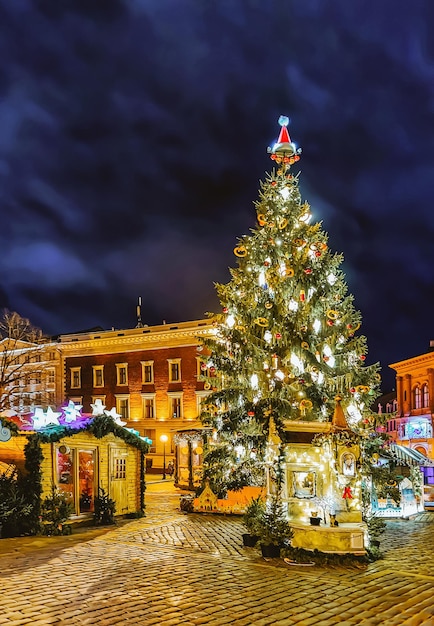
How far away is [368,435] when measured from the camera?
15.4m

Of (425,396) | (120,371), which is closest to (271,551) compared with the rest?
(120,371)

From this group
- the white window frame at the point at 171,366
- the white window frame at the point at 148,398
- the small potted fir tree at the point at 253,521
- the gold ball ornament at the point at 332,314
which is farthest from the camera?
the white window frame at the point at 148,398

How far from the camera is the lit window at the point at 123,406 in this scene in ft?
154

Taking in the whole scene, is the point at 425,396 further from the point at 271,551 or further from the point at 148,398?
the point at 271,551

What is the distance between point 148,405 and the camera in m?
46.3

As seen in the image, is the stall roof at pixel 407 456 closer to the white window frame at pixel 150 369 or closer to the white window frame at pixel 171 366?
the white window frame at pixel 171 366

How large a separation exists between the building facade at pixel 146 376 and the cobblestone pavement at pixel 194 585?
28.9 metres

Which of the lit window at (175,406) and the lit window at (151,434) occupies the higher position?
the lit window at (175,406)

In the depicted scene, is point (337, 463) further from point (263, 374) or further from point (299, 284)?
point (299, 284)

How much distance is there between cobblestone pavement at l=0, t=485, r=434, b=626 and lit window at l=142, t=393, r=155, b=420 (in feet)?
101

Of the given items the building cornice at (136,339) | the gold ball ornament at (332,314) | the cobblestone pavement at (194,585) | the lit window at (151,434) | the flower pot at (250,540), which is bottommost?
the lit window at (151,434)

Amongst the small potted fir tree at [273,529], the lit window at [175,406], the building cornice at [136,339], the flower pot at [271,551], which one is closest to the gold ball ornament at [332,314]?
the small potted fir tree at [273,529]

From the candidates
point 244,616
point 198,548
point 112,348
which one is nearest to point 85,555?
point 198,548

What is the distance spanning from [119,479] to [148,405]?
1097 inches
